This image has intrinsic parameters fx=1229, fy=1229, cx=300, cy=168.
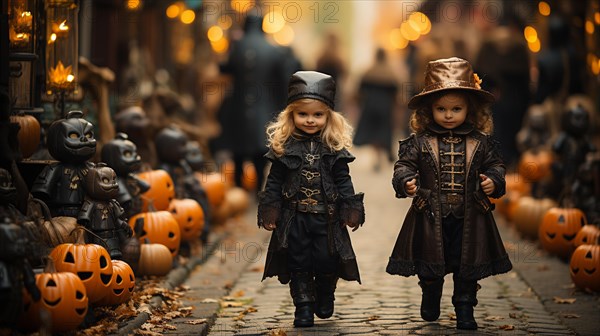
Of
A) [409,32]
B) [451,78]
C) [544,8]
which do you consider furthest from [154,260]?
[409,32]

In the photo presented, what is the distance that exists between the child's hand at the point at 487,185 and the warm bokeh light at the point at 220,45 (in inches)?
761

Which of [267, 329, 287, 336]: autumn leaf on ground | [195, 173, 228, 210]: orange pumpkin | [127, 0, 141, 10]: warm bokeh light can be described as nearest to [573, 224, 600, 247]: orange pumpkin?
[267, 329, 287, 336]: autumn leaf on ground

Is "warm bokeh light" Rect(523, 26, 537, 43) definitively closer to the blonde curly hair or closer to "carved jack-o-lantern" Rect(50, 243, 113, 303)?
the blonde curly hair

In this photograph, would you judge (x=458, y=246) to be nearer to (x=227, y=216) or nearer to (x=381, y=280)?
(x=381, y=280)

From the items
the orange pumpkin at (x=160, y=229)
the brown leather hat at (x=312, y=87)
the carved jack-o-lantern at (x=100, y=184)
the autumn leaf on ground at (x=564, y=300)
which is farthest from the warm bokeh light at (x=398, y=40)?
the brown leather hat at (x=312, y=87)

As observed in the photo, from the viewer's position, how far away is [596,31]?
16469 millimetres

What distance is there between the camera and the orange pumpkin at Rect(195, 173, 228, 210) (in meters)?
15.1

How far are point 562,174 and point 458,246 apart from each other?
511 cm

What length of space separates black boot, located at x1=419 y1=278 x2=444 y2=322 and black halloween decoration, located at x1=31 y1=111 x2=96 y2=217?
2805mm

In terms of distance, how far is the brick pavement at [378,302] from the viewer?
30.2 ft

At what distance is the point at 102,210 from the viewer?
9.79 m

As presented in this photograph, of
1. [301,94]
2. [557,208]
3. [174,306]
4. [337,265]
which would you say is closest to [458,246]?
[337,265]

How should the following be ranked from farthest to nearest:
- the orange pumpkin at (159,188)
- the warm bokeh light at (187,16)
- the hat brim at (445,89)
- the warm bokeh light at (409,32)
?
the warm bokeh light at (409,32), the warm bokeh light at (187,16), the orange pumpkin at (159,188), the hat brim at (445,89)

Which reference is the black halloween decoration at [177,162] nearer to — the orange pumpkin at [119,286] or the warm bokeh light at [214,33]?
the orange pumpkin at [119,286]
